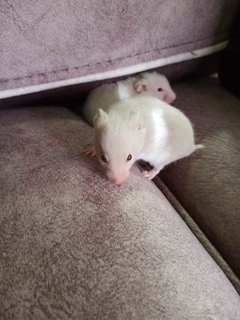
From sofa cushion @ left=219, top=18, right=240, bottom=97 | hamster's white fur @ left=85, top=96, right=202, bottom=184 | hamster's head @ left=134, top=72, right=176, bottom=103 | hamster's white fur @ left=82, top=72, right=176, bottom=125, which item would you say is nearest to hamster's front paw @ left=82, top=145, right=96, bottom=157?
hamster's white fur @ left=85, top=96, right=202, bottom=184

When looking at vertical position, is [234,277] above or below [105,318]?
below

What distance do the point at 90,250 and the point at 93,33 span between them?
0.59 metres

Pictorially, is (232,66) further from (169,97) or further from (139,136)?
(139,136)

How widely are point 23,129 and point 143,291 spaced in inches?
20.2

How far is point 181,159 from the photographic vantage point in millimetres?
1126

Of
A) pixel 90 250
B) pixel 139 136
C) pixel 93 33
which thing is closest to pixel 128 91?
pixel 93 33

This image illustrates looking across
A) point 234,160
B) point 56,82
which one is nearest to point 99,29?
point 56,82

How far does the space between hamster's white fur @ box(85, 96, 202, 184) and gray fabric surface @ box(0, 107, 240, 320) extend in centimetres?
4

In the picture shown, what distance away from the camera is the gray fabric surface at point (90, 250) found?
2.19 ft

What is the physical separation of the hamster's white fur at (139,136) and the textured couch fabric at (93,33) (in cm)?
18

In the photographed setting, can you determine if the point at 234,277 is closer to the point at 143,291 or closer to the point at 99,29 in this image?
the point at 143,291

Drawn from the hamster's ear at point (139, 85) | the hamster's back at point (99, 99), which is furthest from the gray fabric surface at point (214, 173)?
the hamster's back at point (99, 99)

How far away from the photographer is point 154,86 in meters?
1.25

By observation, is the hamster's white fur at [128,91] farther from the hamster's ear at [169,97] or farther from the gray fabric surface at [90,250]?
the gray fabric surface at [90,250]
